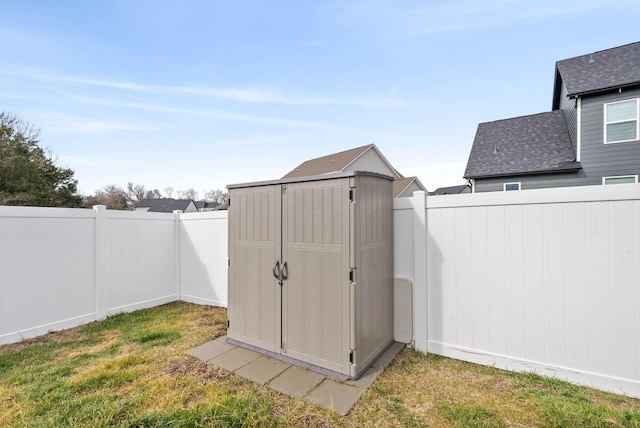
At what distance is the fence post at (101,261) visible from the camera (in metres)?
4.29

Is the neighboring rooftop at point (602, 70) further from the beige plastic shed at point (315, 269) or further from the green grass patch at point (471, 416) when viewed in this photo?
the green grass patch at point (471, 416)

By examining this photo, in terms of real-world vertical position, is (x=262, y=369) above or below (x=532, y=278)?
below

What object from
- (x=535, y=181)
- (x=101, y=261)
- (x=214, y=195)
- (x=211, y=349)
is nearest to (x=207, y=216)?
(x=101, y=261)

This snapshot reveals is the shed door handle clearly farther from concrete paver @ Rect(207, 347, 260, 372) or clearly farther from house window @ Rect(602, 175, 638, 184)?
house window @ Rect(602, 175, 638, 184)

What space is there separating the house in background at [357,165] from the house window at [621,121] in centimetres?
743

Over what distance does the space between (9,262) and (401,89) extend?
23.4 feet

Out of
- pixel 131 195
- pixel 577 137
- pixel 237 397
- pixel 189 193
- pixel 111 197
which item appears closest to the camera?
pixel 237 397

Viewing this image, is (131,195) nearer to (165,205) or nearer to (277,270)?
(165,205)

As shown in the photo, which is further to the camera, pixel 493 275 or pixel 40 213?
pixel 40 213

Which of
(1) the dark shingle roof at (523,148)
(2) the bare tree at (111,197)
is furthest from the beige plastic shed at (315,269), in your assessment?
(2) the bare tree at (111,197)

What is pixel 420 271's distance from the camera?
310 cm

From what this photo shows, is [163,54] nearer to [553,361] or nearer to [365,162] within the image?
[553,361]

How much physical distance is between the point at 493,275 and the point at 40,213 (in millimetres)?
5685

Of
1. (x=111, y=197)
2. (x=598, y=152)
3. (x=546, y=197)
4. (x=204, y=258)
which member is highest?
(x=111, y=197)
